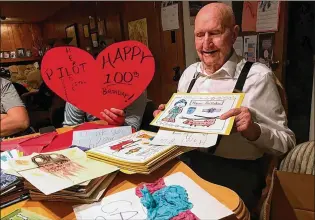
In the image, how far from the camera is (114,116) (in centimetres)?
76

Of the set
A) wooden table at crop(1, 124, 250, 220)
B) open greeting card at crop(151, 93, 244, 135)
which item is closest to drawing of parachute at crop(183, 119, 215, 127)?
open greeting card at crop(151, 93, 244, 135)

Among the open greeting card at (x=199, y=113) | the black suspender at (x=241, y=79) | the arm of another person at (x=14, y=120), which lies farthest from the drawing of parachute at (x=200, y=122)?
the arm of another person at (x=14, y=120)

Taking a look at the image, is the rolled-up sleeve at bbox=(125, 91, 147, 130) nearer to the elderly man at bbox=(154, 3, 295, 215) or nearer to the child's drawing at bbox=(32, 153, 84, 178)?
the elderly man at bbox=(154, 3, 295, 215)

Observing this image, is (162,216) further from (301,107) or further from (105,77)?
(301,107)

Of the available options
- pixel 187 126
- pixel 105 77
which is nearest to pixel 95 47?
pixel 105 77

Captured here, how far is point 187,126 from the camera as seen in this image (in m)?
0.66

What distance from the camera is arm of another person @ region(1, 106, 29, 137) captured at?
1.82 feet

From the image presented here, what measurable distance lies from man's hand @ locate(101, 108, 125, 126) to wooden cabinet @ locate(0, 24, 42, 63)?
0.25m

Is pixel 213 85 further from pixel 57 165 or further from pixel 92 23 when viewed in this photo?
pixel 57 165

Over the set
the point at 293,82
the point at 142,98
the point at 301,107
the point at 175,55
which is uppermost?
the point at 175,55

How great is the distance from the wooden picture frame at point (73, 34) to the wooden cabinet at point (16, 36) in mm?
72

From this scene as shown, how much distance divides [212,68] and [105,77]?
1.06 feet

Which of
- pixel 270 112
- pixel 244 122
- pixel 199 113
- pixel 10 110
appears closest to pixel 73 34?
pixel 10 110

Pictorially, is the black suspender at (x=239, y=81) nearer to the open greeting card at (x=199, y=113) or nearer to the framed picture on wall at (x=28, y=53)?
the open greeting card at (x=199, y=113)
